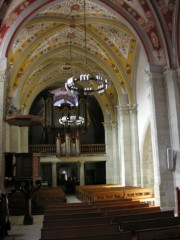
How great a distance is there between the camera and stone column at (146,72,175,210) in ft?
29.1

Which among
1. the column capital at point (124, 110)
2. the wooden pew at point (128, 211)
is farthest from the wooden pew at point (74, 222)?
the column capital at point (124, 110)

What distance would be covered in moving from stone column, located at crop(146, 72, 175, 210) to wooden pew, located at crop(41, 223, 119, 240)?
4734 millimetres

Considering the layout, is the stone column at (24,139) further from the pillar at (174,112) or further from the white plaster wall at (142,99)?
the pillar at (174,112)

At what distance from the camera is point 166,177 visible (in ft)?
29.3

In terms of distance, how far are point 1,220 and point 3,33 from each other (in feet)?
19.5

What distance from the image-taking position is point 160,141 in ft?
30.0

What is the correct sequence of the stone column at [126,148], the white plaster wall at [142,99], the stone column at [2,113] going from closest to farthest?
the stone column at [2,113]
the white plaster wall at [142,99]
the stone column at [126,148]

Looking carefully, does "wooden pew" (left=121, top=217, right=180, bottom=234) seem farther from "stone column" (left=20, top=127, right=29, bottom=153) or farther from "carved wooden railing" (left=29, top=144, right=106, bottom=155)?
"carved wooden railing" (left=29, top=144, right=106, bottom=155)

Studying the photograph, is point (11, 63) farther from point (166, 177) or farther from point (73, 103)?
point (73, 103)

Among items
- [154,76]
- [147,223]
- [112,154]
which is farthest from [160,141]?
[112,154]

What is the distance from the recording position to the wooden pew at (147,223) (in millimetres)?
4758

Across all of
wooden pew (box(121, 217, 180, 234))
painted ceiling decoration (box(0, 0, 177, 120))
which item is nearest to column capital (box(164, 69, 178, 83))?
painted ceiling decoration (box(0, 0, 177, 120))

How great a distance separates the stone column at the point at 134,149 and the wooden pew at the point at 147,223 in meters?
8.84

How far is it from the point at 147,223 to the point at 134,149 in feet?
31.3
